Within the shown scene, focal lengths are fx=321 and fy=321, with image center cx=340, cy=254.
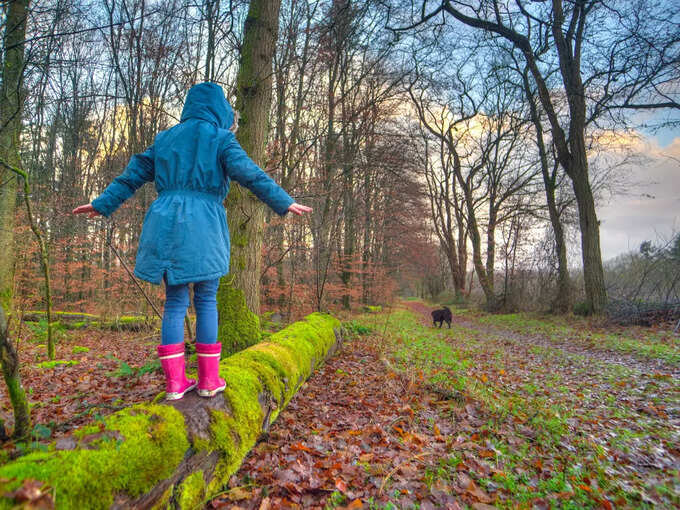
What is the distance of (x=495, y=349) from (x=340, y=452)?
233 inches

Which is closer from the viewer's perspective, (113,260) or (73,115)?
(113,260)

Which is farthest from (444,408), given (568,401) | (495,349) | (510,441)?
(495,349)

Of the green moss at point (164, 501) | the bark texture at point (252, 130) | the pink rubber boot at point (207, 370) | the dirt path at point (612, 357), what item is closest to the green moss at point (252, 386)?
the pink rubber boot at point (207, 370)

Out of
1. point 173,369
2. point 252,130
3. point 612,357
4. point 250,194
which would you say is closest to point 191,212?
point 173,369

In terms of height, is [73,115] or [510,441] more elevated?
[73,115]

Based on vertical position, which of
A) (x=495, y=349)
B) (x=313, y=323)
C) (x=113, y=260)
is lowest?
Answer: (x=495, y=349)

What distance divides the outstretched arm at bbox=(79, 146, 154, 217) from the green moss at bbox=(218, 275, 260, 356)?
1.79 m

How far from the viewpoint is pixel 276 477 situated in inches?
87.6

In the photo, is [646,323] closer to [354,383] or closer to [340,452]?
[354,383]

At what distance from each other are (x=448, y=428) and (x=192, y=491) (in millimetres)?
2295

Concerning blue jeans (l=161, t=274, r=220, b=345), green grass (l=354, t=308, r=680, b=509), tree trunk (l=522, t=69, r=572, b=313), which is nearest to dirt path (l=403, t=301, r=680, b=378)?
green grass (l=354, t=308, r=680, b=509)

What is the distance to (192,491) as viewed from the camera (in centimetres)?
178

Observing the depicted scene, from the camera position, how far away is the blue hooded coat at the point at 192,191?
2189mm

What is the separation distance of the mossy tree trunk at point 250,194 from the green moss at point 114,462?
2299 mm
